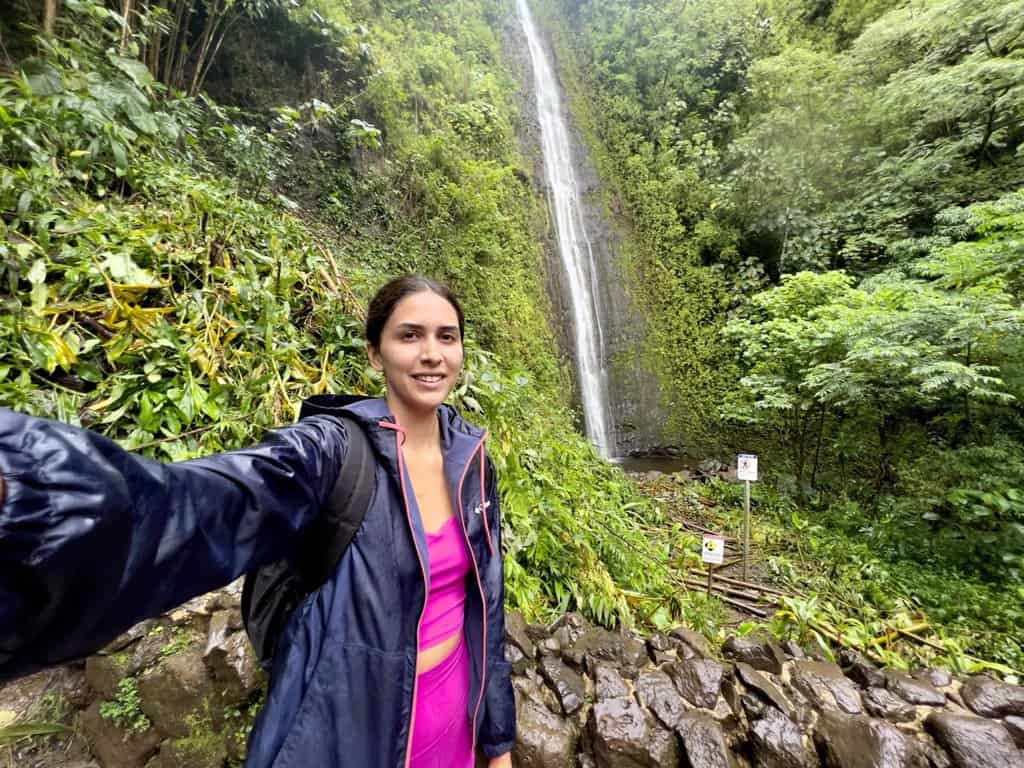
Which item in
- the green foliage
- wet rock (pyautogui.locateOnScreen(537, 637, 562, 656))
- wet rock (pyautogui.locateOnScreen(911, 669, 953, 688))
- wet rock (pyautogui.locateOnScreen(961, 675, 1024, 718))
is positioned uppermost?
the green foliage

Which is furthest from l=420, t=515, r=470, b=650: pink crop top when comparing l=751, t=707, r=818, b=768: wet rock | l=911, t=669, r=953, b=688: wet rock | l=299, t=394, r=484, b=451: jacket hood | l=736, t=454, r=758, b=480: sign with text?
l=736, t=454, r=758, b=480: sign with text

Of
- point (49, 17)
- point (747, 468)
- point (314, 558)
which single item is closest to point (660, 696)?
point (314, 558)

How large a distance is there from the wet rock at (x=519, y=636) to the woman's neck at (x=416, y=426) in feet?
3.90

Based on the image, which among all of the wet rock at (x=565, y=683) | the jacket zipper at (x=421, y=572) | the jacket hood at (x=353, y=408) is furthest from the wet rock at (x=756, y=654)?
the jacket hood at (x=353, y=408)

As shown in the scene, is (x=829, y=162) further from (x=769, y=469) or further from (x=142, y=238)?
(x=142, y=238)

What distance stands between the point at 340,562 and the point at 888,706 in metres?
2.35

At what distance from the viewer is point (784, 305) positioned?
6.38 meters

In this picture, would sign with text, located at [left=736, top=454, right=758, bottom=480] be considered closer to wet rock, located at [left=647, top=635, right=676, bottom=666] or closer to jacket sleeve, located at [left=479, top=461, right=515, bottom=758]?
wet rock, located at [left=647, top=635, right=676, bottom=666]

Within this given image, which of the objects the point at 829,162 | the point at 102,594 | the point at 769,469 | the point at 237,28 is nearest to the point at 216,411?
the point at 102,594

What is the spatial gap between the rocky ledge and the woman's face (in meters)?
1.20

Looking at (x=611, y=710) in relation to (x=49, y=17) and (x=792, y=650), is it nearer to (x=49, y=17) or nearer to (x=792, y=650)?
(x=792, y=650)

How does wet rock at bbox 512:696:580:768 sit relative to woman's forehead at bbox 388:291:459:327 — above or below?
below

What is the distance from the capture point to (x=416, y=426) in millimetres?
1181

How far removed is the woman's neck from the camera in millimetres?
1156
